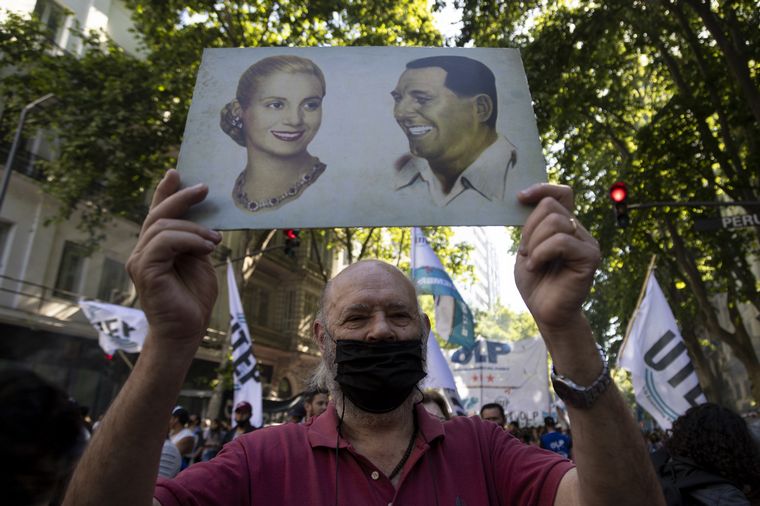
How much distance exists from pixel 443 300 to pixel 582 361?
7.90 metres

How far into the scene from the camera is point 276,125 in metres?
1.89

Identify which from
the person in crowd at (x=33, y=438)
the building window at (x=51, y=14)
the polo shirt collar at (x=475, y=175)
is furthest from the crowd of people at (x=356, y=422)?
the building window at (x=51, y=14)

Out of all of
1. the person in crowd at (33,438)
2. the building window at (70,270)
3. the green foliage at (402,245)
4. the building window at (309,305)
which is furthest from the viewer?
the building window at (309,305)

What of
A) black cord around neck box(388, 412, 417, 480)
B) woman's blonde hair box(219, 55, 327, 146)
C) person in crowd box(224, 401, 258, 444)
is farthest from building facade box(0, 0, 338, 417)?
black cord around neck box(388, 412, 417, 480)

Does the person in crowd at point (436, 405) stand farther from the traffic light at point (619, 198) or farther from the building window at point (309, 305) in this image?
the building window at point (309, 305)

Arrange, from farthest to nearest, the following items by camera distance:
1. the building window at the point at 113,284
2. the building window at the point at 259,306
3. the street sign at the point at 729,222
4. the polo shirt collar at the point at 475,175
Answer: the building window at the point at 259,306 < the building window at the point at 113,284 < the street sign at the point at 729,222 < the polo shirt collar at the point at 475,175

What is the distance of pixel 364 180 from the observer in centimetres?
178

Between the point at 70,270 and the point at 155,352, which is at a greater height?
the point at 70,270

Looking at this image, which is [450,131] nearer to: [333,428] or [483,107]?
[483,107]

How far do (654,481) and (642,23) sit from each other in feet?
34.1

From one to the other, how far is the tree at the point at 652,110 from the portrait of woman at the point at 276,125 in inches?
305

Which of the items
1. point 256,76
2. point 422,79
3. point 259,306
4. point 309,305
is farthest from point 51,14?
point 422,79

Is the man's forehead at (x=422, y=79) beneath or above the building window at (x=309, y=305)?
beneath

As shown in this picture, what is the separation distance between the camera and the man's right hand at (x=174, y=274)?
1.39 meters
